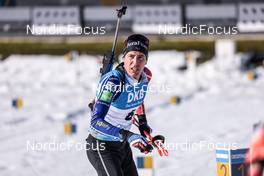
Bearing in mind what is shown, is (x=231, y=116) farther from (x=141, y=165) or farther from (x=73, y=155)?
(x=141, y=165)

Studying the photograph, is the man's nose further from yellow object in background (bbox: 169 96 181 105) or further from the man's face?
yellow object in background (bbox: 169 96 181 105)

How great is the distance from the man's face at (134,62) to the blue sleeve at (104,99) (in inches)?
5.5

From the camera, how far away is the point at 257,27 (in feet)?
82.0

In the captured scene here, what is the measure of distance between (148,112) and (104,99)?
33.1 feet

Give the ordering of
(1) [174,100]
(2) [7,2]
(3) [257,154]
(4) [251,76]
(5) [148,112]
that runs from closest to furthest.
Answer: (3) [257,154] → (5) [148,112] → (1) [174,100] → (4) [251,76] → (2) [7,2]

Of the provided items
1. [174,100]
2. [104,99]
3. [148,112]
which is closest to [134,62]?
[104,99]

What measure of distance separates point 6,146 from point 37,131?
141cm

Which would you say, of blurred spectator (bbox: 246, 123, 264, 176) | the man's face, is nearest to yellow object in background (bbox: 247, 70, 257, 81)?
the man's face

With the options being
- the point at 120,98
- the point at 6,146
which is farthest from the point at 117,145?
the point at 6,146

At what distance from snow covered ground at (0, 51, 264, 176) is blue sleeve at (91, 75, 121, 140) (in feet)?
12.7

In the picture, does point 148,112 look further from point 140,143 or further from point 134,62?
point 140,143

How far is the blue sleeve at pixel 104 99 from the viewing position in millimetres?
5281

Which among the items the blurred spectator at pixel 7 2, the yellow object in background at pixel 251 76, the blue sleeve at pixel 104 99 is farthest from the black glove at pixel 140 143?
the blurred spectator at pixel 7 2

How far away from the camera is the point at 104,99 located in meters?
5.29
